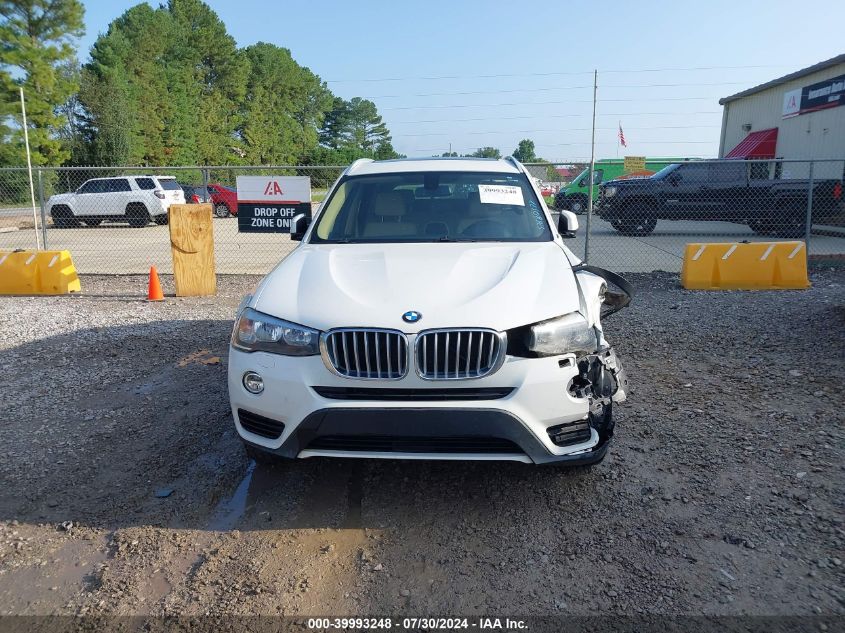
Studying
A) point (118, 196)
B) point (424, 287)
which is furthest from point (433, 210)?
point (118, 196)

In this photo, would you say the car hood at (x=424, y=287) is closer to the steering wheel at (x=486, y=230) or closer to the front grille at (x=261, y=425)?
the steering wheel at (x=486, y=230)

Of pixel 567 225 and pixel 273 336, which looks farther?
pixel 567 225

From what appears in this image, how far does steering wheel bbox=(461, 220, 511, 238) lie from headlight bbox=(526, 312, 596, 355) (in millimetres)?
1424

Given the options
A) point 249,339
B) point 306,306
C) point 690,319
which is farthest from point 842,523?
point 690,319

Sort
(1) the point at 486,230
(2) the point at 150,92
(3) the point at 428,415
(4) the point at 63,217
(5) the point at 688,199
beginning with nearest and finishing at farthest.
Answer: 1. (3) the point at 428,415
2. (1) the point at 486,230
3. (5) the point at 688,199
4. (4) the point at 63,217
5. (2) the point at 150,92

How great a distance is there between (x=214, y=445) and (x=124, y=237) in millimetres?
16695

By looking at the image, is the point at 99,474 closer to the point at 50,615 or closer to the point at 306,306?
the point at 50,615

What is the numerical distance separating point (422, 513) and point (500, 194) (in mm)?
2491

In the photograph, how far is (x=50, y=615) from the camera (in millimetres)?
2734

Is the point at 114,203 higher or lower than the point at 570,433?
higher

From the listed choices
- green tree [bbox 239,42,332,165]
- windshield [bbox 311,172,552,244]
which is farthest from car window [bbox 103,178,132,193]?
green tree [bbox 239,42,332,165]

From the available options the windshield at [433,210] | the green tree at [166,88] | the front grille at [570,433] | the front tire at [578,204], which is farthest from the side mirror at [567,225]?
the green tree at [166,88]

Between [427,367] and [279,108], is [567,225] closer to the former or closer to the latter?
[427,367]

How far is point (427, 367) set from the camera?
127 inches
